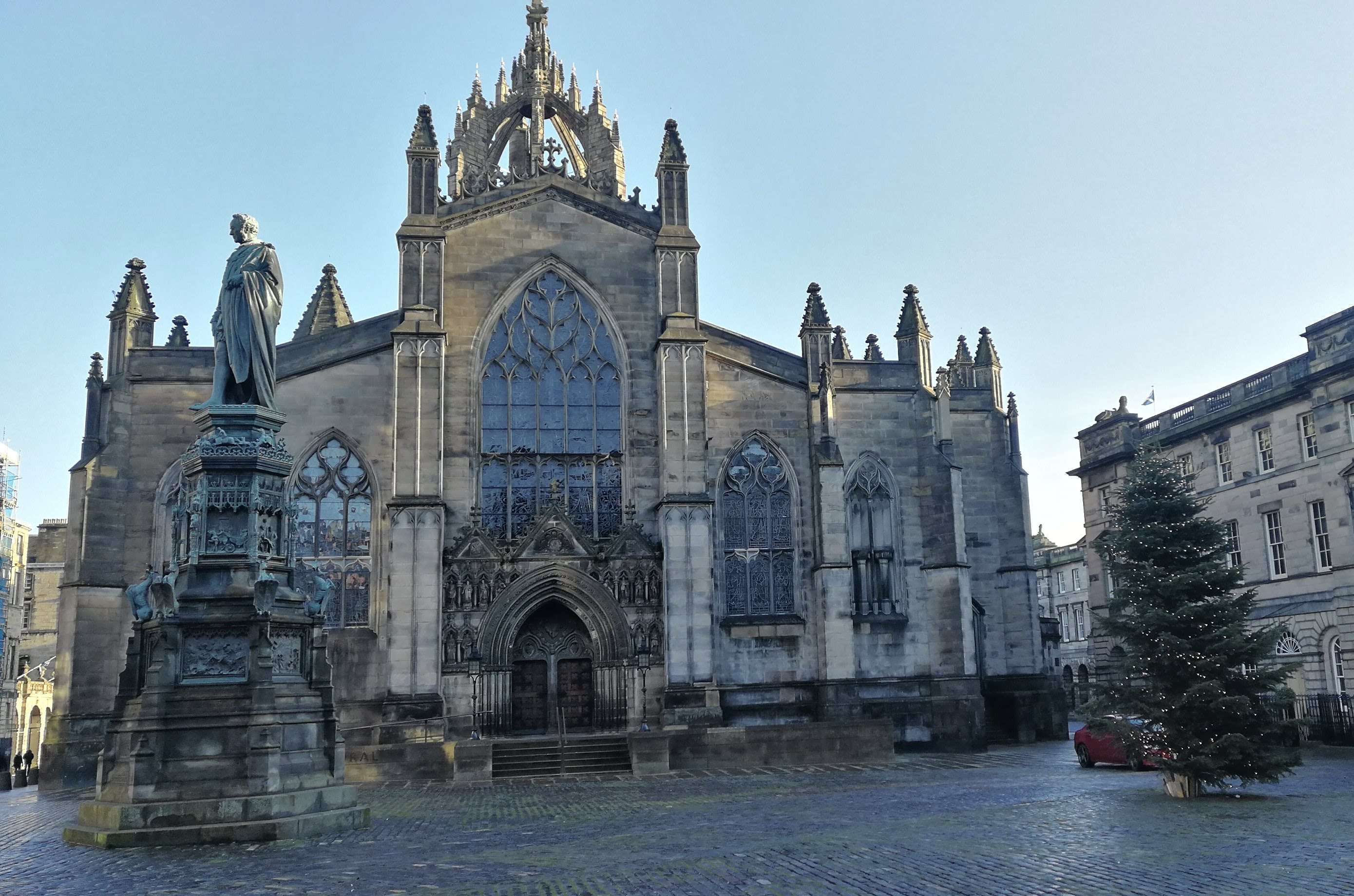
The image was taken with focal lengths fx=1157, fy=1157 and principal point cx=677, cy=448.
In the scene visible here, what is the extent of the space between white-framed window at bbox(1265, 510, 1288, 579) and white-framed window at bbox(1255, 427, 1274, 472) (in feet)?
5.07

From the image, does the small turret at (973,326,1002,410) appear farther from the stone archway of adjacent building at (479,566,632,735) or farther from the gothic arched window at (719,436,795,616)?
the stone archway of adjacent building at (479,566,632,735)

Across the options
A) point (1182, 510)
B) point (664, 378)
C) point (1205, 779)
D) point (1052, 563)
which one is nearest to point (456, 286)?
point (664, 378)

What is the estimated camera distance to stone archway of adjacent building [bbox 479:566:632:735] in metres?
28.2

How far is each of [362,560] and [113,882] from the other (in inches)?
704

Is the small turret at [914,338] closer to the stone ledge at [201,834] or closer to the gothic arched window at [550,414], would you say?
the gothic arched window at [550,414]

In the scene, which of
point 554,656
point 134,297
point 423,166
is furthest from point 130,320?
point 554,656

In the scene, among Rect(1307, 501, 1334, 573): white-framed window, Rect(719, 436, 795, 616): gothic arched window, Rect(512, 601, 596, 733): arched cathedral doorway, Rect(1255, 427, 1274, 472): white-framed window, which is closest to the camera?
Rect(512, 601, 596, 733): arched cathedral doorway

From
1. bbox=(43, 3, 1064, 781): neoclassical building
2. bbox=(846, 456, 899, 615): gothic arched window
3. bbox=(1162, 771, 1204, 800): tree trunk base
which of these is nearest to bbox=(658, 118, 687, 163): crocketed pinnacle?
bbox=(43, 3, 1064, 781): neoclassical building

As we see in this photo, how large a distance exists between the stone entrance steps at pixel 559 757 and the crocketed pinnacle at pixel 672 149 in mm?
15558

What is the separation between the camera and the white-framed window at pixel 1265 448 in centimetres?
3731

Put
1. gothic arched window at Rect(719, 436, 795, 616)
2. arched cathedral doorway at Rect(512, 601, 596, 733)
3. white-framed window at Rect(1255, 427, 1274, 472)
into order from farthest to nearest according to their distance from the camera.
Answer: white-framed window at Rect(1255, 427, 1274, 472)
gothic arched window at Rect(719, 436, 795, 616)
arched cathedral doorway at Rect(512, 601, 596, 733)

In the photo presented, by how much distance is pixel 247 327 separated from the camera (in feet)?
52.7

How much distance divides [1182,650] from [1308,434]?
2156cm

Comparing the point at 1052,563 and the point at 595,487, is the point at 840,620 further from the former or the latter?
the point at 1052,563
